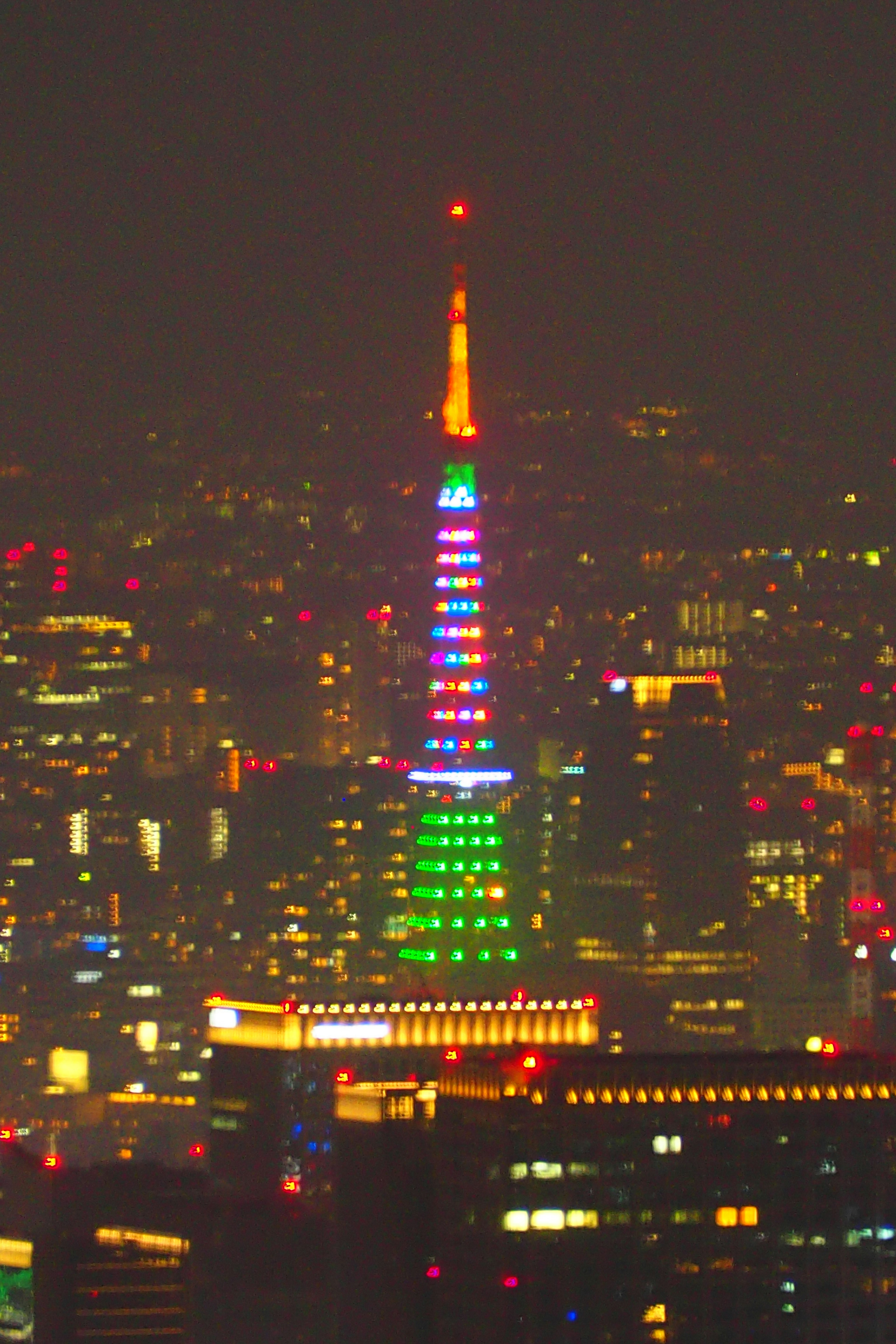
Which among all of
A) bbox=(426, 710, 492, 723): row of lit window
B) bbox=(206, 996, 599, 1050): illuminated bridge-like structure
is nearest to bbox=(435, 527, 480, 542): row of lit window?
bbox=(426, 710, 492, 723): row of lit window

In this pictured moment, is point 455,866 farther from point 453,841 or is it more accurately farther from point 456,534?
point 456,534

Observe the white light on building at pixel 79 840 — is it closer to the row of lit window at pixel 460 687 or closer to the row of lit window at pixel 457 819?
the row of lit window at pixel 457 819

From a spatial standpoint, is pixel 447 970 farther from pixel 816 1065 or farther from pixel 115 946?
pixel 816 1065

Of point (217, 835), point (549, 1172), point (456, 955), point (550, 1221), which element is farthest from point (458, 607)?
point (550, 1221)

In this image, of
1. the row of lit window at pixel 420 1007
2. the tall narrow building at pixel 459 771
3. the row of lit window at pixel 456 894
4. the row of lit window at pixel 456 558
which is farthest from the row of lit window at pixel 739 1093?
the row of lit window at pixel 456 894

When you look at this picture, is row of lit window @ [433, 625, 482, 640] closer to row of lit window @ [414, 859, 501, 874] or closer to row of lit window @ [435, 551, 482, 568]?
row of lit window @ [435, 551, 482, 568]

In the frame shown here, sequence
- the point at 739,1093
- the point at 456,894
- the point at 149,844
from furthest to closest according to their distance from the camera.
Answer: the point at 149,844
the point at 456,894
the point at 739,1093
